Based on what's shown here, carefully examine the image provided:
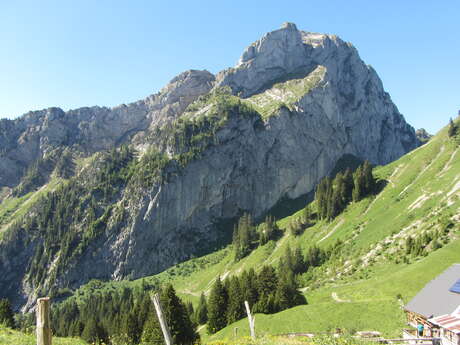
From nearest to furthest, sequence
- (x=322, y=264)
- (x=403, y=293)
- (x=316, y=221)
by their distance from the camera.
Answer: (x=403, y=293), (x=322, y=264), (x=316, y=221)

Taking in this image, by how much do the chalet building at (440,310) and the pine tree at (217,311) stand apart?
3397 centimetres

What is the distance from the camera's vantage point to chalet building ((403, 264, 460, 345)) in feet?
80.7

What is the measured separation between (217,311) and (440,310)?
3992 cm

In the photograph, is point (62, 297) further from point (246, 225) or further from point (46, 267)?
point (246, 225)

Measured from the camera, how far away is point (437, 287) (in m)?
31.0

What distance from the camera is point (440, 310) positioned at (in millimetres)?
27266

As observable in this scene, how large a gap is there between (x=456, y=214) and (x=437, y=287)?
29912mm

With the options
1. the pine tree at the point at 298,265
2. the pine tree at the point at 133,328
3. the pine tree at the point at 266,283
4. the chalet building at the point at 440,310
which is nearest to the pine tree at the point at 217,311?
the pine tree at the point at 266,283

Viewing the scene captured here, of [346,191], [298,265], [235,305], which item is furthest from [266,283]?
[346,191]

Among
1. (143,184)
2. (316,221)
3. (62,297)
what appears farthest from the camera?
(143,184)

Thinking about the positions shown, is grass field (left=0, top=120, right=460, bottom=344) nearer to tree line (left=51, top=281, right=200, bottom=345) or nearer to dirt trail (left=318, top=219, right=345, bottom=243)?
dirt trail (left=318, top=219, right=345, bottom=243)

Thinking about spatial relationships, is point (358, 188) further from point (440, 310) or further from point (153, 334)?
point (153, 334)

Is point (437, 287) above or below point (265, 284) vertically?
above

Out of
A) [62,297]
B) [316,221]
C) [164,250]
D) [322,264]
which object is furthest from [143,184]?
[322,264]
